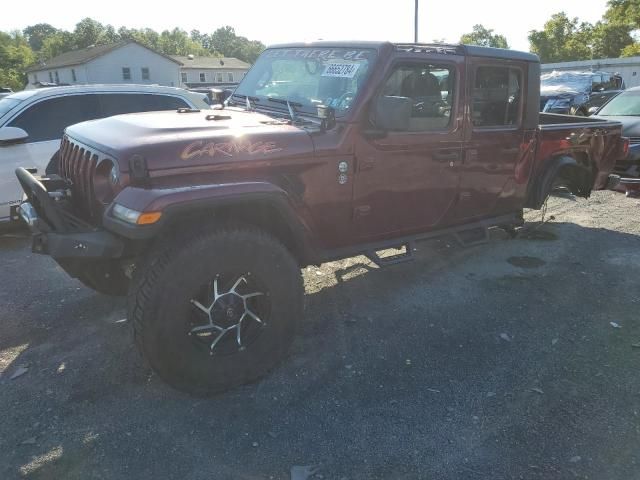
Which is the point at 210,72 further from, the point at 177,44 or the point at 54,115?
the point at 54,115

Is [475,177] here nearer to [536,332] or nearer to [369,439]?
[536,332]

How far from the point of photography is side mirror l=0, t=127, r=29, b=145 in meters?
5.15

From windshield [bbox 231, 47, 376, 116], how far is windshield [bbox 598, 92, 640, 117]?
693cm

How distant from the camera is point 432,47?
3938 millimetres

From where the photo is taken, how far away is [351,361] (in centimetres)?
348

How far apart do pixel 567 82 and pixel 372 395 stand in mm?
18701

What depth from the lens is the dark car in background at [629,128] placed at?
6.63m

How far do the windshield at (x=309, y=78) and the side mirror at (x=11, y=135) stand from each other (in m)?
2.48

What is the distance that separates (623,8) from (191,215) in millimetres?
63395

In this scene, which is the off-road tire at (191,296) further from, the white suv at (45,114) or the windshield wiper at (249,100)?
the white suv at (45,114)

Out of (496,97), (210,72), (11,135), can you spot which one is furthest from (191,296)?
(210,72)

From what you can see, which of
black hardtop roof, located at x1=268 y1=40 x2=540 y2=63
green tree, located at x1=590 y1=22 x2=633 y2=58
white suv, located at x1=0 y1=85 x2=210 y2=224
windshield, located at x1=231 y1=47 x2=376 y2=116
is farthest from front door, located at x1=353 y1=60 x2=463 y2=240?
green tree, located at x1=590 y1=22 x2=633 y2=58

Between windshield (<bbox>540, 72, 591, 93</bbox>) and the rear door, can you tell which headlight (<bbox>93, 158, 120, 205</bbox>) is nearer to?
the rear door

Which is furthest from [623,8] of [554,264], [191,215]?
[191,215]
